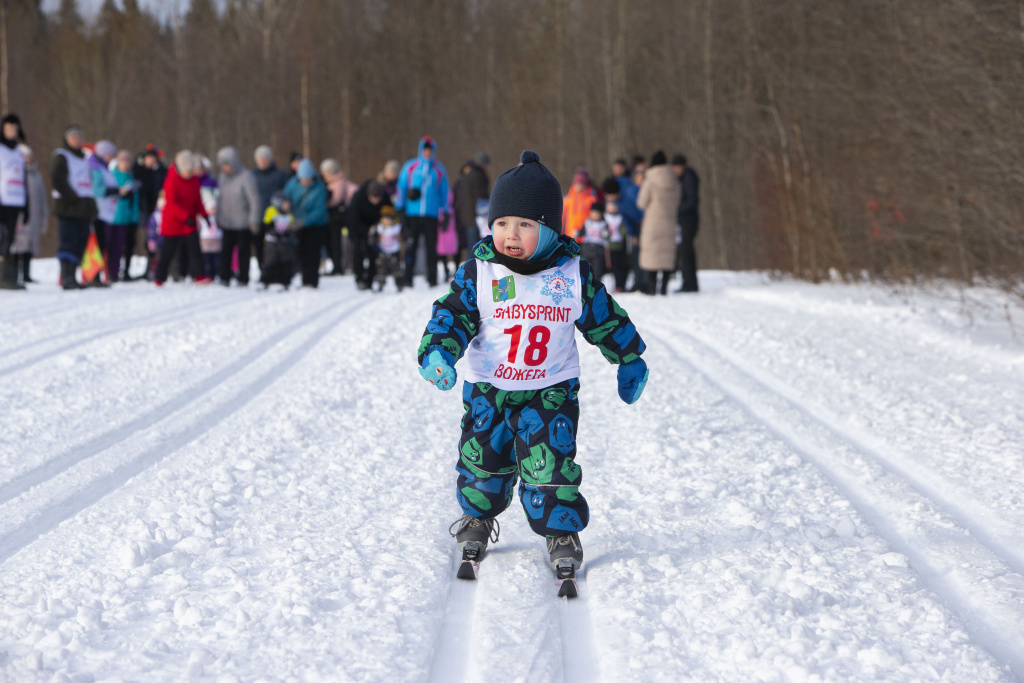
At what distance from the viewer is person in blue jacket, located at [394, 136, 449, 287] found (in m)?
12.4

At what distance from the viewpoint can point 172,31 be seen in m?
35.9

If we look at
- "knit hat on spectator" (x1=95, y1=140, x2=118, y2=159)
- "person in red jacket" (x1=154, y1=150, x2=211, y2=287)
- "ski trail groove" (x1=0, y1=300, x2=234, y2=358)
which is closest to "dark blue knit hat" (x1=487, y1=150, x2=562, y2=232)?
"ski trail groove" (x1=0, y1=300, x2=234, y2=358)

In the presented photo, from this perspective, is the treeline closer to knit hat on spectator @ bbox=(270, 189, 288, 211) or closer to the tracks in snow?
the tracks in snow

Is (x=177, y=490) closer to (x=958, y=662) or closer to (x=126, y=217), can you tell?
(x=958, y=662)

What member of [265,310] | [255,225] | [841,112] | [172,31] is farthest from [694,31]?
[172,31]

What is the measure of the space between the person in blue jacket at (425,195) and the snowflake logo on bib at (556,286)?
9.54m

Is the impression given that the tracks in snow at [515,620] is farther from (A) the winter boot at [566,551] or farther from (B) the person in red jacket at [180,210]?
(B) the person in red jacket at [180,210]

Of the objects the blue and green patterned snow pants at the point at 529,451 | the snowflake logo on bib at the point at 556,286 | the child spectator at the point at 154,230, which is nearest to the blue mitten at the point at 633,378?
the blue and green patterned snow pants at the point at 529,451

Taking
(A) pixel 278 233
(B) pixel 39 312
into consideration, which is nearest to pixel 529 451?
(B) pixel 39 312

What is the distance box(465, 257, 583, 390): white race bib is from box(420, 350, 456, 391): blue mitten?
0.70ft

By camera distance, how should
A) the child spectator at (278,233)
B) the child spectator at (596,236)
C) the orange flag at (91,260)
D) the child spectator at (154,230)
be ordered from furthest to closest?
1. the child spectator at (154,230)
2. the child spectator at (596,236)
3. the child spectator at (278,233)
4. the orange flag at (91,260)

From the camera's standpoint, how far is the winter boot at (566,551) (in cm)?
297

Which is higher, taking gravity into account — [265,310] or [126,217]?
[126,217]

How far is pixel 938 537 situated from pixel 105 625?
2.77 m
